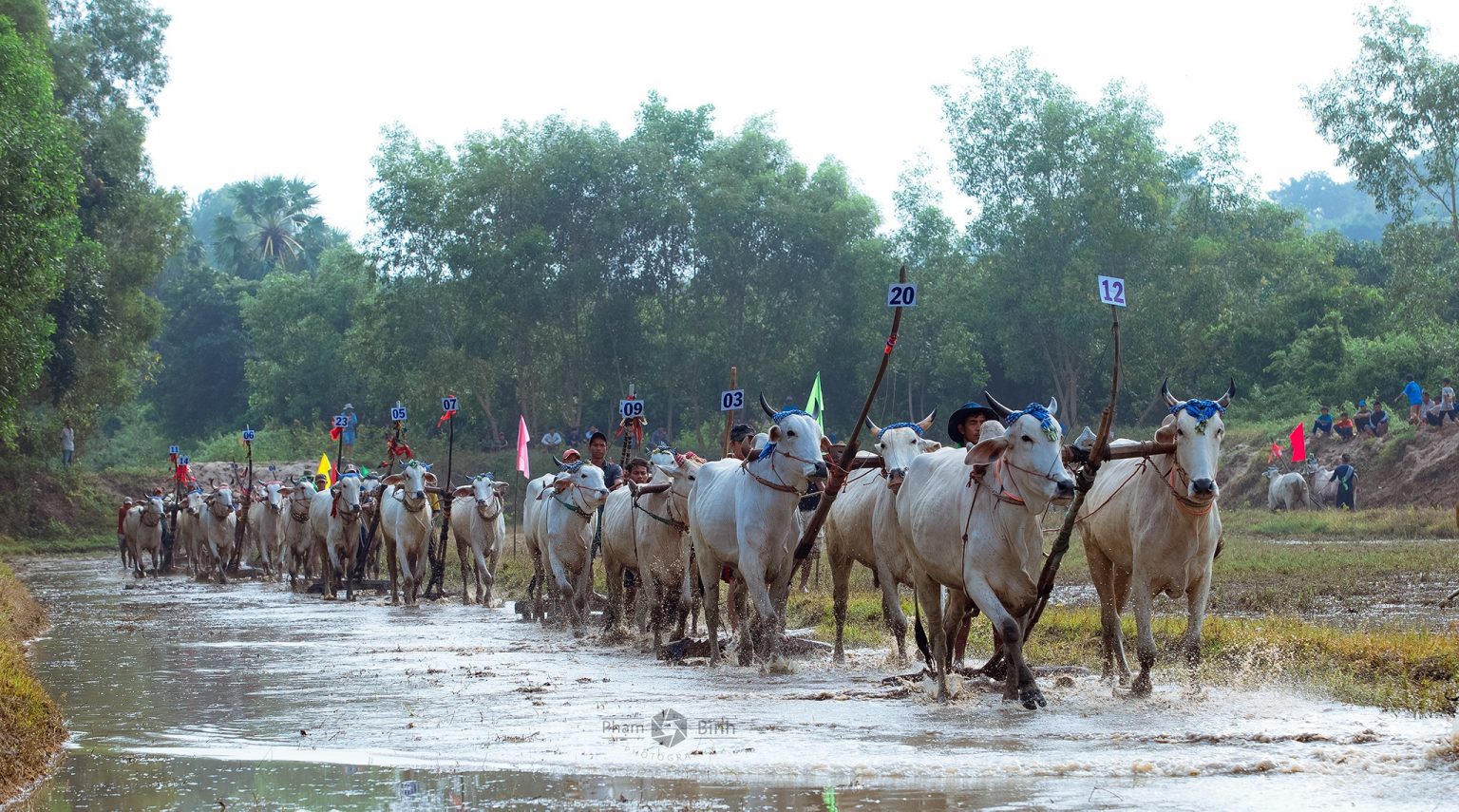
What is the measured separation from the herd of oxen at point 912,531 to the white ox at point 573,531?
0.02 metres

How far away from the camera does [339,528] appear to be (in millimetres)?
24484

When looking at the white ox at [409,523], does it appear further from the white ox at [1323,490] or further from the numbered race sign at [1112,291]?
the white ox at [1323,490]

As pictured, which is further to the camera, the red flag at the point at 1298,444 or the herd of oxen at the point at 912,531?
the red flag at the point at 1298,444

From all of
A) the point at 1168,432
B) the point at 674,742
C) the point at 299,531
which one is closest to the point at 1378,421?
the point at 299,531

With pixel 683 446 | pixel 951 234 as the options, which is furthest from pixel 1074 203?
pixel 683 446

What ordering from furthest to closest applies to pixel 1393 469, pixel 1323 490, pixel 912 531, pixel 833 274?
pixel 833 274
pixel 1393 469
pixel 1323 490
pixel 912 531

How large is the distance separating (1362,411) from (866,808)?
36528 millimetres

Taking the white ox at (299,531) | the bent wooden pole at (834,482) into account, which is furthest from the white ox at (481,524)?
the bent wooden pole at (834,482)

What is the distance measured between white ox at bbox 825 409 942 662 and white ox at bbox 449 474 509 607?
8.33 metres

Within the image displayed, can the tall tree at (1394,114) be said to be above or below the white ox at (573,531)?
above

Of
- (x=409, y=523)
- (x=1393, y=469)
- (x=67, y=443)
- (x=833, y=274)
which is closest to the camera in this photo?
(x=409, y=523)

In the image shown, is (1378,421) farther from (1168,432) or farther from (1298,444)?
(1168,432)

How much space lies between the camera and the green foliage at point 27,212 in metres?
25.0

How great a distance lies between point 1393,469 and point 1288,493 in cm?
301
